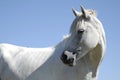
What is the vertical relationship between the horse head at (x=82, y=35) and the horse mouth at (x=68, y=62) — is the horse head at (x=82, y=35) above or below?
above

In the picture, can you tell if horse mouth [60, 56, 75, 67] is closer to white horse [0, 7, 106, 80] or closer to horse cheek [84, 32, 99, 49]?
white horse [0, 7, 106, 80]

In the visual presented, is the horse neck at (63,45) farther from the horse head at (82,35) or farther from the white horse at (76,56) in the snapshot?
the horse head at (82,35)

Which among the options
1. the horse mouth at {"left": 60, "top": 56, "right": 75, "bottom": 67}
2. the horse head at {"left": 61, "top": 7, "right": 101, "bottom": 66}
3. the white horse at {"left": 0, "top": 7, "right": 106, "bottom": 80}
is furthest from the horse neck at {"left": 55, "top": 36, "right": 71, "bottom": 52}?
the horse mouth at {"left": 60, "top": 56, "right": 75, "bottom": 67}

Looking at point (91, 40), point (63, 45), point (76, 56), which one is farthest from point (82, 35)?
point (63, 45)

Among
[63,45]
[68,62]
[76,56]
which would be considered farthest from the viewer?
[63,45]

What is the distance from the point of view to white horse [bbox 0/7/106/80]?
6.27 meters

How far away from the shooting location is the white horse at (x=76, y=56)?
20.6ft

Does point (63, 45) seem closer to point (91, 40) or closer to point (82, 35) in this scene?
point (82, 35)

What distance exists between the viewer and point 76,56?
246 inches

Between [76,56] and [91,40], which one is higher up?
[91,40]

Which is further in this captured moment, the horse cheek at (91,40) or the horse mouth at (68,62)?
the horse cheek at (91,40)


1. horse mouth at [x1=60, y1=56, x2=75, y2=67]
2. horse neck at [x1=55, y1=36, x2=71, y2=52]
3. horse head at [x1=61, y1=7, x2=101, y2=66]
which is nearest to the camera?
horse mouth at [x1=60, y1=56, x2=75, y2=67]

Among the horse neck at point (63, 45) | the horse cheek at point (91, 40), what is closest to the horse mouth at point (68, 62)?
the horse neck at point (63, 45)

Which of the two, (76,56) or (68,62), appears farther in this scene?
(76,56)
